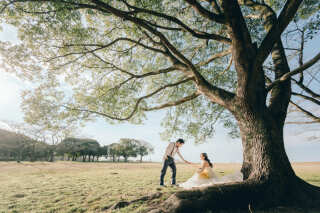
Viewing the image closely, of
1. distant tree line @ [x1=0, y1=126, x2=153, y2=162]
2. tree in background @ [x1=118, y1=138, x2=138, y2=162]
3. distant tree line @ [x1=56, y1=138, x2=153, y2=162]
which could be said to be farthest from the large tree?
tree in background @ [x1=118, y1=138, x2=138, y2=162]

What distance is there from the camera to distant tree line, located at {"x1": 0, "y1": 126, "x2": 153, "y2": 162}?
168 feet

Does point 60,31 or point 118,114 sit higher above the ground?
point 60,31

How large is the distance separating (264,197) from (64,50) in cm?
898

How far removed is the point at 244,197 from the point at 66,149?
254 feet

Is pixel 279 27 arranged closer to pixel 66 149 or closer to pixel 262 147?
pixel 262 147

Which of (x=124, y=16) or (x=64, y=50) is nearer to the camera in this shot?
(x=124, y=16)

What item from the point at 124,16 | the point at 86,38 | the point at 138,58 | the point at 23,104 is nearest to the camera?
the point at 124,16

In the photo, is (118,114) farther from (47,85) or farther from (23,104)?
(23,104)

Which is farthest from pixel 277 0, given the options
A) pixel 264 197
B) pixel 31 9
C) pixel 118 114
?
pixel 31 9

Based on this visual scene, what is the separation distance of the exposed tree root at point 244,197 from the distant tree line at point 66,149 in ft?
132

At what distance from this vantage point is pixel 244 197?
411cm

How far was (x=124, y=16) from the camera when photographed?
15.3ft

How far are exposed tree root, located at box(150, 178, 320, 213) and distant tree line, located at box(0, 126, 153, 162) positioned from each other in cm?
4033

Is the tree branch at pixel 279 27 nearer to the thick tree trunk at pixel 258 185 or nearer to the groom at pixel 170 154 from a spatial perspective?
the thick tree trunk at pixel 258 185
